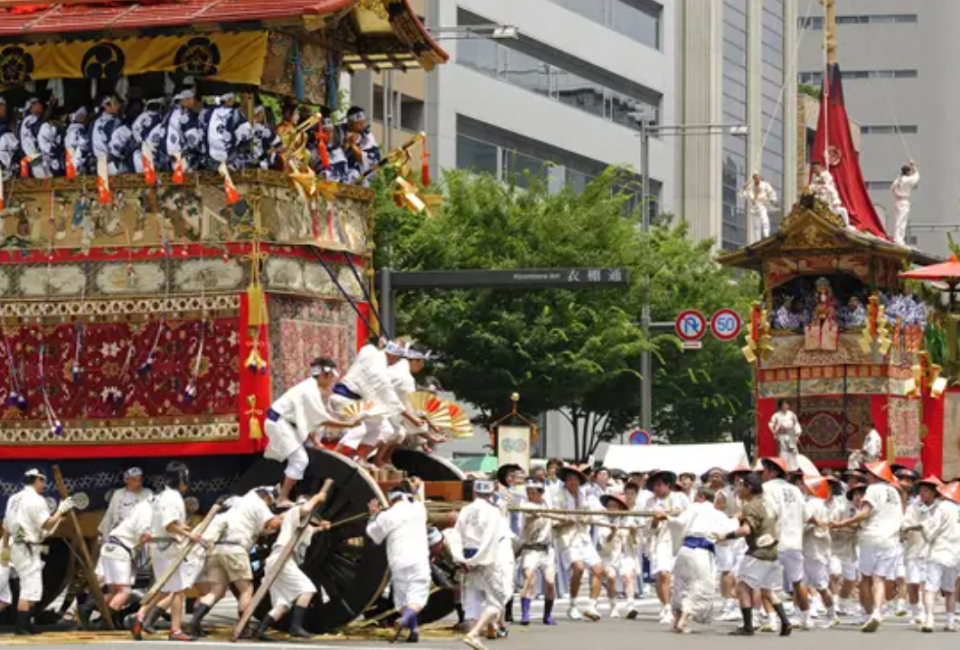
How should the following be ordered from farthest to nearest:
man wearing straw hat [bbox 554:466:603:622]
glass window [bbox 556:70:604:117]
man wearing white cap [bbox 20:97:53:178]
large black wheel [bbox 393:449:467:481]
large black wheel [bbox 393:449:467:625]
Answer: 1. glass window [bbox 556:70:604:117]
2. man wearing straw hat [bbox 554:466:603:622]
3. large black wheel [bbox 393:449:467:481]
4. large black wheel [bbox 393:449:467:625]
5. man wearing white cap [bbox 20:97:53:178]

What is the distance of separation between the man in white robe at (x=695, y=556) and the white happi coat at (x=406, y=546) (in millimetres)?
3675

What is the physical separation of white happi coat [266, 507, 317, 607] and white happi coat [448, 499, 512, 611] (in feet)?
5.05

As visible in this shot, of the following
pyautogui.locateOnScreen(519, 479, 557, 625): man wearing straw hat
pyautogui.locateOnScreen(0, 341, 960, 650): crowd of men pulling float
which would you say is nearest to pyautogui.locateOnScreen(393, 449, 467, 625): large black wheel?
pyautogui.locateOnScreen(0, 341, 960, 650): crowd of men pulling float

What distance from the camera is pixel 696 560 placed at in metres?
22.8

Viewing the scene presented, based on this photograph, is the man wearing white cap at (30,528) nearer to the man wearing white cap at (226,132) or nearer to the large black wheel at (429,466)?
the man wearing white cap at (226,132)

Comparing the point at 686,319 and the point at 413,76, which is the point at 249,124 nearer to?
the point at 686,319

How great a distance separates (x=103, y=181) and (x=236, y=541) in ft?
12.1

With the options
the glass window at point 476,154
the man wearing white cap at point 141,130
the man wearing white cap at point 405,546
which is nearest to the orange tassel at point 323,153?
the man wearing white cap at point 141,130

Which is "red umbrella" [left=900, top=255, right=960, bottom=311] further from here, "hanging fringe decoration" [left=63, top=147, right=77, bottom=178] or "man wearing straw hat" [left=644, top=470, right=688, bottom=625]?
"hanging fringe decoration" [left=63, top=147, right=77, bottom=178]

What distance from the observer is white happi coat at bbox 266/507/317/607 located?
19.7m

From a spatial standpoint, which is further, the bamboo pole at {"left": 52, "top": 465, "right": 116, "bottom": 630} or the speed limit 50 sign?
the speed limit 50 sign

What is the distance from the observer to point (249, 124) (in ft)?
67.8

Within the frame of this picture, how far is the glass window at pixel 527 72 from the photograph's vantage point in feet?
207

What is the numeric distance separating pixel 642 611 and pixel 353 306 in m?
7.48
